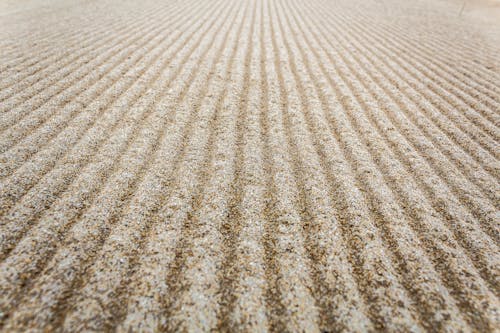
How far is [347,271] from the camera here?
1.61 metres

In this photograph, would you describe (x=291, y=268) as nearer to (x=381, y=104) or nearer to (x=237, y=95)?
(x=237, y=95)

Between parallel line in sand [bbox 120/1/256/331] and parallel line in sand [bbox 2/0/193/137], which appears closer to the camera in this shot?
parallel line in sand [bbox 120/1/256/331]

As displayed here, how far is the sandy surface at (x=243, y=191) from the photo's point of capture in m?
1.43

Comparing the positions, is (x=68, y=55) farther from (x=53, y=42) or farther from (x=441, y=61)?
(x=441, y=61)

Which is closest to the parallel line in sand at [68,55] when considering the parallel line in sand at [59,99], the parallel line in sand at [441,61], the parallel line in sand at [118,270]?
the parallel line in sand at [59,99]

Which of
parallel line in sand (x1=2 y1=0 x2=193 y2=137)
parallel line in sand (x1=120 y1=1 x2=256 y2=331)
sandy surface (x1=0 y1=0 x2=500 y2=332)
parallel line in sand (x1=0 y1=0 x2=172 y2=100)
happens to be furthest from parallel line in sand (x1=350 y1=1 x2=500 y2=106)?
parallel line in sand (x1=0 y1=0 x2=172 y2=100)

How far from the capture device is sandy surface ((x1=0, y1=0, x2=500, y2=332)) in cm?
143

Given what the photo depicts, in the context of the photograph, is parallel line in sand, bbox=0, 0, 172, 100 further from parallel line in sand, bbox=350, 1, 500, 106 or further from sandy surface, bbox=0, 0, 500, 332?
parallel line in sand, bbox=350, 1, 500, 106

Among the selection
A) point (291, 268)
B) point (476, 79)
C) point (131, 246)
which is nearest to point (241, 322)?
point (291, 268)

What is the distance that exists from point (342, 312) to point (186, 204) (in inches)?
49.9

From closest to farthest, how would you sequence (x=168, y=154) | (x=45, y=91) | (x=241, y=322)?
1. (x=241, y=322)
2. (x=168, y=154)
3. (x=45, y=91)

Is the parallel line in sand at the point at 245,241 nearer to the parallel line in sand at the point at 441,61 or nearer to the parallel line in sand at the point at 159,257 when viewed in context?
the parallel line in sand at the point at 159,257

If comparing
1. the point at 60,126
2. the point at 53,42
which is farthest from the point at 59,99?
the point at 53,42

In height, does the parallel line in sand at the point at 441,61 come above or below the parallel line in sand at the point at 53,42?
below
